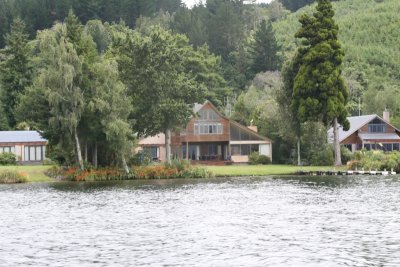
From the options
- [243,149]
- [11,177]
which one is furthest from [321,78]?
[11,177]

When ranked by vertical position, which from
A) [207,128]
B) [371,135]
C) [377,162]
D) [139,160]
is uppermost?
[207,128]

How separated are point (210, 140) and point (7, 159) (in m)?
27.7

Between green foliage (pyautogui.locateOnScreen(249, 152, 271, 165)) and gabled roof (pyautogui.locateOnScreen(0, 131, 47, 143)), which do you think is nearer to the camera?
gabled roof (pyautogui.locateOnScreen(0, 131, 47, 143))

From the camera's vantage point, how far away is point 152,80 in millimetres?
79938

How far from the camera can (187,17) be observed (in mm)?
186875

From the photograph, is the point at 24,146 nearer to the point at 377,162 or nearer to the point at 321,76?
the point at 321,76

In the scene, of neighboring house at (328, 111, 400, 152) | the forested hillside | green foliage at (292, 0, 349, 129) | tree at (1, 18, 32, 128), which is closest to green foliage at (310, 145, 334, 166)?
green foliage at (292, 0, 349, 129)

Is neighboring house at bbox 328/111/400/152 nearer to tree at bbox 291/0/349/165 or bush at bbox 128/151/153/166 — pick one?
tree at bbox 291/0/349/165

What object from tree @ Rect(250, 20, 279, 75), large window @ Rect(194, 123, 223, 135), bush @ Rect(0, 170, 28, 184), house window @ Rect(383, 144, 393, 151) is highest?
tree @ Rect(250, 20, 279, 75)

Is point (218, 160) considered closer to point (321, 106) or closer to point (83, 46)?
point (321, 106)

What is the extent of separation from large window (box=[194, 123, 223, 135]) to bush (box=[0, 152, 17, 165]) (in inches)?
979

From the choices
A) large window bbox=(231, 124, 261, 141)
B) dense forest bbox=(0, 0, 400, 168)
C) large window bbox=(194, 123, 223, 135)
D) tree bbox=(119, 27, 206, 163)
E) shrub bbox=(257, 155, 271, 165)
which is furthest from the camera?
large window bbox=(231, 124, 261, 141)

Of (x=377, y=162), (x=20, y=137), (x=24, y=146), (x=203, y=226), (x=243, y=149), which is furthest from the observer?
(x=243, y=149)

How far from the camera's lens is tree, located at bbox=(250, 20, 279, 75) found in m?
154
